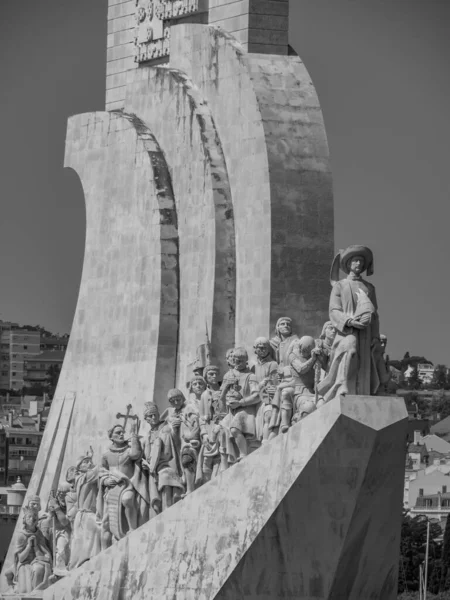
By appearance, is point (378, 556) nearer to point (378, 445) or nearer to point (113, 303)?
point (378, 445)

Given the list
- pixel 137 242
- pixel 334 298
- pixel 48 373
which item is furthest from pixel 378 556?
pixel 48 373

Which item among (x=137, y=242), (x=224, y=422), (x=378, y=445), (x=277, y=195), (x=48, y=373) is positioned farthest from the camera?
(x=48, y=373)

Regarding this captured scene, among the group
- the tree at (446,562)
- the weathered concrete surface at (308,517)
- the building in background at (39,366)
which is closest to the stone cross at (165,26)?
the weathered concrete surface at (308,517)

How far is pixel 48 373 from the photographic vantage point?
82.5 metres

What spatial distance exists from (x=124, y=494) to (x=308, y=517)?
309 cm

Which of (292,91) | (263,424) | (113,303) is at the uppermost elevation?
(292,91)

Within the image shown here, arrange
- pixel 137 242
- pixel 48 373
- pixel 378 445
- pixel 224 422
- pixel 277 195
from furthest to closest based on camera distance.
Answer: pixel 48 373 → pixel 137 242 → pixel 277 195 → pixel 224 422 → pixel 378 445

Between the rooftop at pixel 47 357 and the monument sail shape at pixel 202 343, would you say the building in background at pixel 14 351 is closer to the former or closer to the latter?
the rooftop at pixel 47 357

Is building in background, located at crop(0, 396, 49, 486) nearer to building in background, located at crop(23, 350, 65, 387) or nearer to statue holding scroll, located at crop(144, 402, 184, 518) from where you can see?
building in background, located at crop(23, 350, 65, 387)

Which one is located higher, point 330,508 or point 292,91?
point 292,91

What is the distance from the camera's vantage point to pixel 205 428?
25250mm

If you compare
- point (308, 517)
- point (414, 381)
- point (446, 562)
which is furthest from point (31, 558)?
point (414, 381)

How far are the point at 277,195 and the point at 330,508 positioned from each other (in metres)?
4.90

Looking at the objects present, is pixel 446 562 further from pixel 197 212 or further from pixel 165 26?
pixel 197 212
